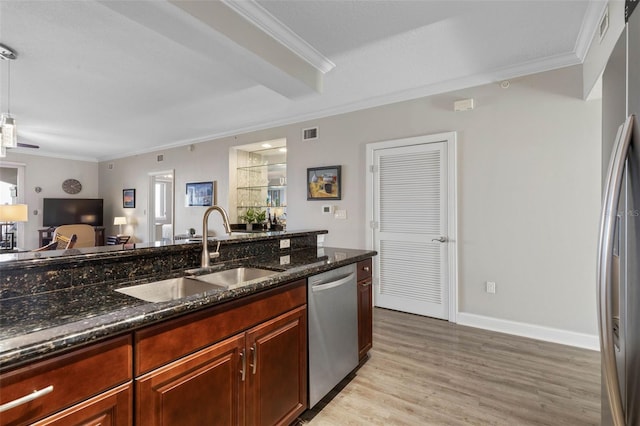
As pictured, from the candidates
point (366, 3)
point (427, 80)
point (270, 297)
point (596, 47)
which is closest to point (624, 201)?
point (270, 297)

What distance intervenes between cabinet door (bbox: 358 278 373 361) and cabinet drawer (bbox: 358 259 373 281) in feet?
0.12

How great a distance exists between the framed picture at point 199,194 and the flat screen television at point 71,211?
3.46m

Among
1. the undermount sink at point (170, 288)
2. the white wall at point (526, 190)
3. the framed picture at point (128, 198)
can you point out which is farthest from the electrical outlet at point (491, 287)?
the framed picture at point (128, 198)

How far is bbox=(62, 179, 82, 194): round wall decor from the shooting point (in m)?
7.74

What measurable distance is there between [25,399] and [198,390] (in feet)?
1.83

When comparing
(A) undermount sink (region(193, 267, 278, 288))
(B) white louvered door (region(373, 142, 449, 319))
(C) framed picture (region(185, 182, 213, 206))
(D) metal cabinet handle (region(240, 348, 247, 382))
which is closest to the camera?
(D) metal cabinet handle (region(240, 348, 247, 382))

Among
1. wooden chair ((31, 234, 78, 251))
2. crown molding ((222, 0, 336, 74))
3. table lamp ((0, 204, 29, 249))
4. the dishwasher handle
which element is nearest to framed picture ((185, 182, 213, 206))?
wooden chair ((31, 234, 78, 251))

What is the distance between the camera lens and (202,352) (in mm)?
1218

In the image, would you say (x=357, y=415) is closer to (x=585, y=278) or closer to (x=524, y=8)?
(x=585, y=278)

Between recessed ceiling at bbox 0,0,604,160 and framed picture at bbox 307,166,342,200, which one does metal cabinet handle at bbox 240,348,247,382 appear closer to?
recessed ceiling at bbox 0,0,604,160

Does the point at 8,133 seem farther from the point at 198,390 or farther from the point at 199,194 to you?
the point at 198,390

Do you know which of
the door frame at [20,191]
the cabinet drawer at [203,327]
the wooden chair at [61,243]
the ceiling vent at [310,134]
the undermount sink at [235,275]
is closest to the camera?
the cabinet drawer at [203,327]

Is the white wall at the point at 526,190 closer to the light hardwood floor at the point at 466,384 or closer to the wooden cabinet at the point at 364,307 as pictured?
the light hardwood floor at the point at 466,384

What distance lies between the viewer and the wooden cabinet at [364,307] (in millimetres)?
2350
